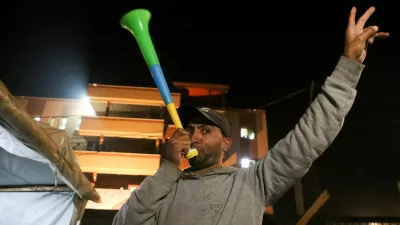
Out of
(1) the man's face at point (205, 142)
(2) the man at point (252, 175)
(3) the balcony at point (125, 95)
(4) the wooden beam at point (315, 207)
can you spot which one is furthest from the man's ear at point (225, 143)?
(3) the balcony at point (125, 95)

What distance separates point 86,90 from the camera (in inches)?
711

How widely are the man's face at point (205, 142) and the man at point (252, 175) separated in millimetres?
79

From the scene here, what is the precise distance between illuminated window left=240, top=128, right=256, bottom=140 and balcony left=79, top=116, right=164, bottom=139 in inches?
211

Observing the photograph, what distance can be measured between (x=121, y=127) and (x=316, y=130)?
15989mm

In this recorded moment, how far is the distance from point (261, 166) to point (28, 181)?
466 centimetres

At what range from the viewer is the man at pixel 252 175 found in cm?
166

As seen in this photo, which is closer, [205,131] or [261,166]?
[261,166]

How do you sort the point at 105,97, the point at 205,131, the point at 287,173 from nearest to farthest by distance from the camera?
the point at 287,173, the point at 205,131, the point at 105,97

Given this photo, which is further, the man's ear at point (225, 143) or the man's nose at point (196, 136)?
the man's ear at point (225, 143)

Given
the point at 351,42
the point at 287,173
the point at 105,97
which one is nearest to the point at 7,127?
the point at 287,173

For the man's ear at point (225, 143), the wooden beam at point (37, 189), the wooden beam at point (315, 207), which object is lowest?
the wooden beam at point (315, 207)

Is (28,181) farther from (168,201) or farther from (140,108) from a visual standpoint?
(140,108)

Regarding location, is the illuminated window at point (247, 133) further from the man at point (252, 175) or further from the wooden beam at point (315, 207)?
the man at point (252, 175)

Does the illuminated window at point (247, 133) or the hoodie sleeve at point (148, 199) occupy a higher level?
the illuminated window at point (247, 133)
